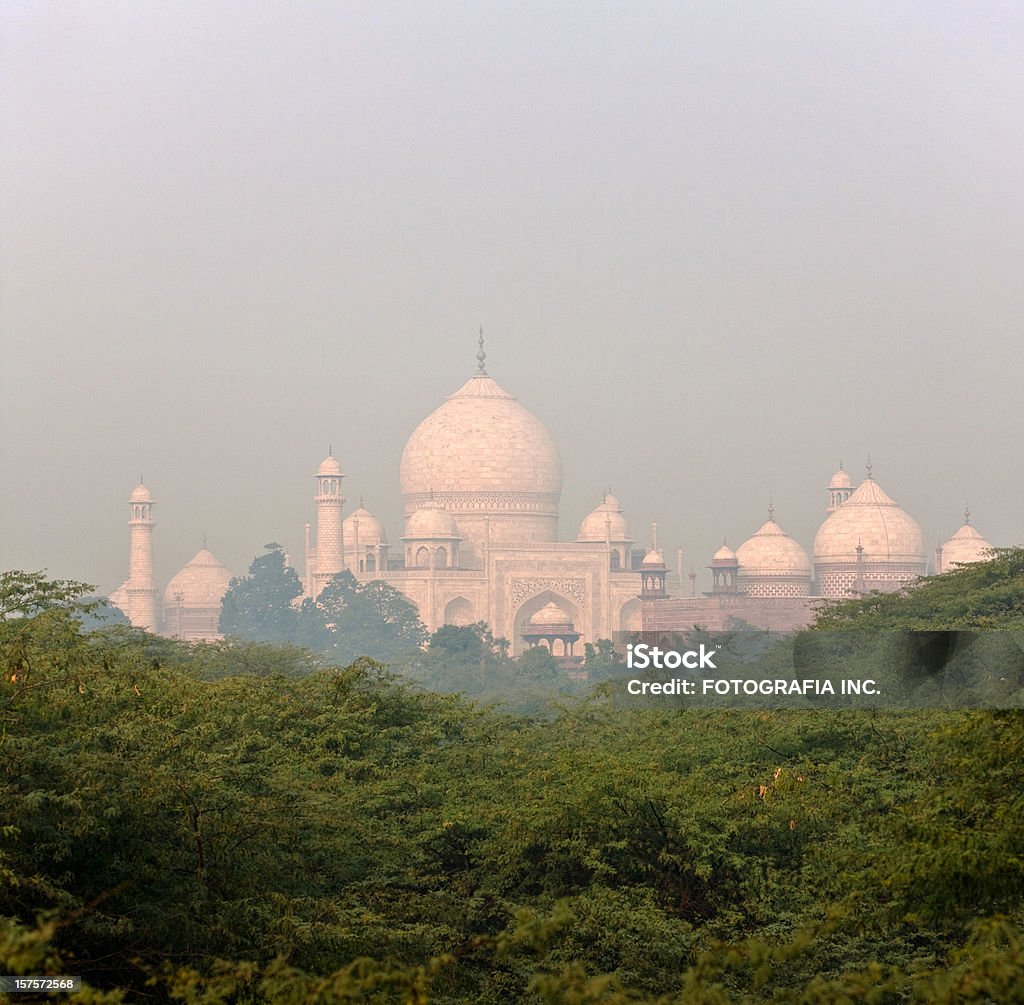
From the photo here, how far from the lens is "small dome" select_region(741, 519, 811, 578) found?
213ft

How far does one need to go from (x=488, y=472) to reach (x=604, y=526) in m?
5.11

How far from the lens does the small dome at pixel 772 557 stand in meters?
64.9

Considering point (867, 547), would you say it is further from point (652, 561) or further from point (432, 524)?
point (432, 524)

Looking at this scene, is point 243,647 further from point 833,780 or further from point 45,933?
point 45,933

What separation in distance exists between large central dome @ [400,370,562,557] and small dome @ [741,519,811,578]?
8241 millimetres

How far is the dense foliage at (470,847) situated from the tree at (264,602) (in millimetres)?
52672

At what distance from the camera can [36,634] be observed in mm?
14086

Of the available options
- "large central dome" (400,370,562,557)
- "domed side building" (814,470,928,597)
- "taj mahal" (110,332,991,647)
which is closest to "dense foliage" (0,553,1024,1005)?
"taj mahal" (110,332,991,647)

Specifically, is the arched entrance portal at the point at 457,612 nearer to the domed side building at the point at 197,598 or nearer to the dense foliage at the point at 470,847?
the domed side building at the point at 197,598

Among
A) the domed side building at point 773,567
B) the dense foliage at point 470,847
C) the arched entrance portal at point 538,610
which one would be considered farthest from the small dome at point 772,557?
the dense foliage at point 470,847

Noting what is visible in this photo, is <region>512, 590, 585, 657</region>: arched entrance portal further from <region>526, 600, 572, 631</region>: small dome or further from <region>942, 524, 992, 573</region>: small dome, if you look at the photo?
<region>942, 524, 992, 573</region>: small dome

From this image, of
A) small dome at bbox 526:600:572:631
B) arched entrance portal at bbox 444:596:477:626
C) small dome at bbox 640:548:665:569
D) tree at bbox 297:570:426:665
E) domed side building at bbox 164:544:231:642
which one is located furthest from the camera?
domed side building at bbox 164:544:231:642

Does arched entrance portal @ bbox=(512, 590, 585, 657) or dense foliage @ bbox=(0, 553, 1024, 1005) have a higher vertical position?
arched entrance portal @ bbox=(512, 590, 585, 657)

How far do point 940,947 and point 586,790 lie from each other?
2.76 m
